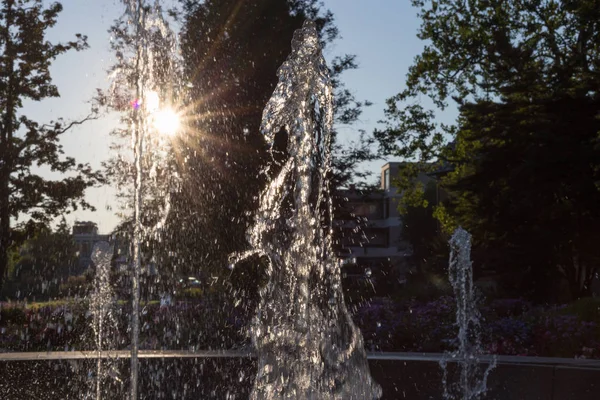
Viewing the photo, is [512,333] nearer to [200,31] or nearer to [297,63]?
[297,63]

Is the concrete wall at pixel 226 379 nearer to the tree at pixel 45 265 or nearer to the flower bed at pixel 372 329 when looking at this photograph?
the flower bed at pixel 372 329

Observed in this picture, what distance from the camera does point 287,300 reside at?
766cm

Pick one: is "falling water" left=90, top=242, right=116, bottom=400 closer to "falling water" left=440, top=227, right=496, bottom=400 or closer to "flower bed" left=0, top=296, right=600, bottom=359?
"flower bed" left=0, top=296, right=600, bottom=359

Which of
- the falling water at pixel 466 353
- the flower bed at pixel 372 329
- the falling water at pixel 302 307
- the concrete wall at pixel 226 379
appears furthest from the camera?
the flower bed at pixel 372 329

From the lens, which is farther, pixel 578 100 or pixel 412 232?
pixel 412 232

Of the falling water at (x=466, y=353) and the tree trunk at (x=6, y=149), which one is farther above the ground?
the tree trunk at (x=6, y=149)

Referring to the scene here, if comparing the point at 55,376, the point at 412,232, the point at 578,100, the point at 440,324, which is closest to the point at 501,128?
the point at 578,100

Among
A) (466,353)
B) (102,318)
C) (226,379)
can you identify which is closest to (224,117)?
(102,318)

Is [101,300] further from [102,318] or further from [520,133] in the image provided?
[520,133]

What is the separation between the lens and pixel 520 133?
2200 centimetres

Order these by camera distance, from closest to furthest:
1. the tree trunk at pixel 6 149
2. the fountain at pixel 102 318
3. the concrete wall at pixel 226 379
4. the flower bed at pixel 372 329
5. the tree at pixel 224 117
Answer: the concrete wall at pixel 226 379 < the fountain at pixel 102 318 < the flower bed at pixel 372 329 < the tree at pixel 224 117 < the tree trunk at pixel 6 149

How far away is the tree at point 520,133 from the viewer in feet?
65.0

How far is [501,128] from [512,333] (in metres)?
11.4

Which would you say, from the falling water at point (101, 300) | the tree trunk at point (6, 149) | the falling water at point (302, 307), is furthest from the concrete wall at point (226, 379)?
the tree trunk at point (6, 149)
